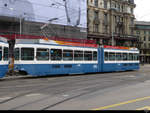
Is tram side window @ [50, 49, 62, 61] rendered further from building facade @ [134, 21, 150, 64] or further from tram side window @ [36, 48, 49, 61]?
building facade @ [134, 21, 150, 64]

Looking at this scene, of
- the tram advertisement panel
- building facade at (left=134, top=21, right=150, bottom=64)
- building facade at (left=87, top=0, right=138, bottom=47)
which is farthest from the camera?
building facade at (left=134, top=21, right=150, bottom=64)

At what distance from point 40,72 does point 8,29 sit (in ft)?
58.0

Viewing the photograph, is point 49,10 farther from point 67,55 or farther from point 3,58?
point 3,58

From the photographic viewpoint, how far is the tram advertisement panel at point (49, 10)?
30.6 metres

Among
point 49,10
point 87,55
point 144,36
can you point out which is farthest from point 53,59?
point 144,36

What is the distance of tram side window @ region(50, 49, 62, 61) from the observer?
15305mm

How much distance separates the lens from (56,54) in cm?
1559

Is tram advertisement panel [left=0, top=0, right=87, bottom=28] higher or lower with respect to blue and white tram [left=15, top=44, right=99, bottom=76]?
higher

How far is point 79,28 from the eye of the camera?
39469 millimetres

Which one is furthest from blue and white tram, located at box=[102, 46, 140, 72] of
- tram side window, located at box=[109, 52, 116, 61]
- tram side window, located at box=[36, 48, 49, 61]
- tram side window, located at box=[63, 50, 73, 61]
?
tram side window, located at box=[36, 48, 49, 61]

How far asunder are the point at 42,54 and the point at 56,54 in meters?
1.29

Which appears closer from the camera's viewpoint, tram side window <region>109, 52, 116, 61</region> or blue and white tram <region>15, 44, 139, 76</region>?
blue and white tram <region>15, 44, 139, 76</region>

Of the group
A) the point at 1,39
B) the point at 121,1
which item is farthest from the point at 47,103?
the point at 121,1

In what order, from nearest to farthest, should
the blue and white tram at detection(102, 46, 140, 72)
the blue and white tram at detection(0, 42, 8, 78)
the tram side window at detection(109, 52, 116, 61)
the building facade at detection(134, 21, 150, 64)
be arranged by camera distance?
the blue and white tram at detection(0, 42, 8, 78) < the blue and white tram at detection(102, 46, 140, 72) < the tram side window at detection(109, 52, 116, 61) < the building facade at detection(134, 21, 150, 64)
